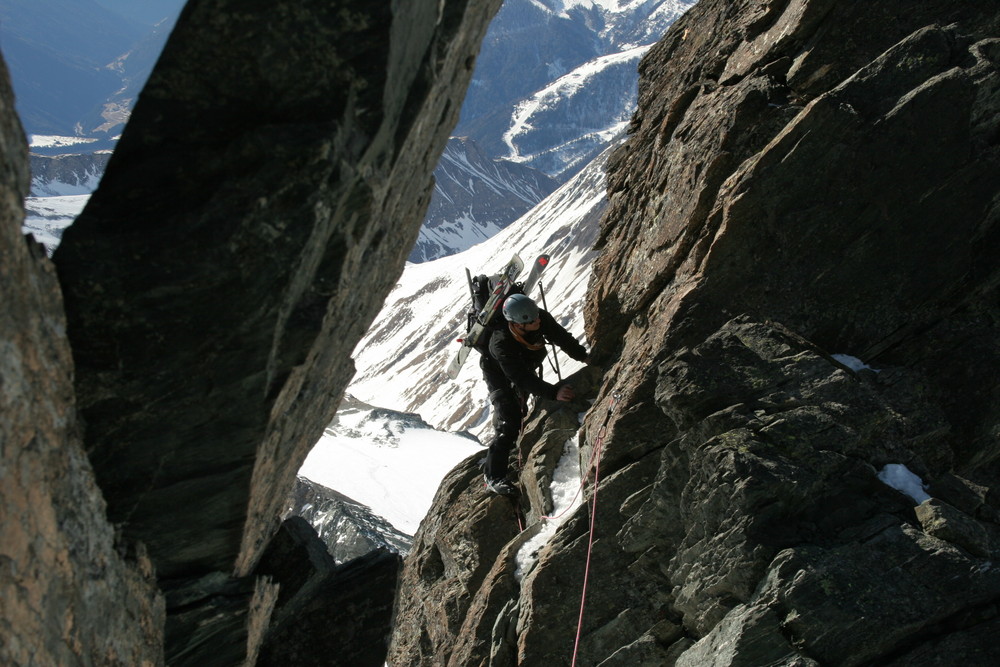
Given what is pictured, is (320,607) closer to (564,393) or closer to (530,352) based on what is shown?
(564,393)

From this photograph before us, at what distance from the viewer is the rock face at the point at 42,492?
4.39 metres

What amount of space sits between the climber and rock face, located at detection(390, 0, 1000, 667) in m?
0.89

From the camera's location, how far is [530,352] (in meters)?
12.3

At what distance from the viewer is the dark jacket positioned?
11.7 meters

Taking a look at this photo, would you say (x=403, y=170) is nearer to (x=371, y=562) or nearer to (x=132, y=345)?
(x=132, y=345)

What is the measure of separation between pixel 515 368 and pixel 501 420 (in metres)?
1.49

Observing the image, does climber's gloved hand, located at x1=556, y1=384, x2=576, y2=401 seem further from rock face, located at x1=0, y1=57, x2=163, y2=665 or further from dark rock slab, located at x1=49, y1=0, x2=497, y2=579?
rock face, located at x1=0, y1=57, x2=163, y2=665

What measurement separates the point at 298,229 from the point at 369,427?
10211cm

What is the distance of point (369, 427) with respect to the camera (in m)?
105

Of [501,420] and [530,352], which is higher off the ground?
[530,352]

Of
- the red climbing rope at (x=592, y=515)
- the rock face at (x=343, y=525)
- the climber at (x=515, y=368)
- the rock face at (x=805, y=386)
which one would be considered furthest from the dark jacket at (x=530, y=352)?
the rock face at (x=343, y=525)

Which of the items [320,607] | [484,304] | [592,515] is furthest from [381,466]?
[592,515]

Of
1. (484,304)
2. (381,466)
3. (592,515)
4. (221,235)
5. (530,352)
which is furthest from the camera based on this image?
(381,466)

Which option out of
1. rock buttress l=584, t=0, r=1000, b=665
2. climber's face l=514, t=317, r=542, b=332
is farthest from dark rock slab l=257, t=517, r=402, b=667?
climber's face l=514, t=317, r=542, b=332
